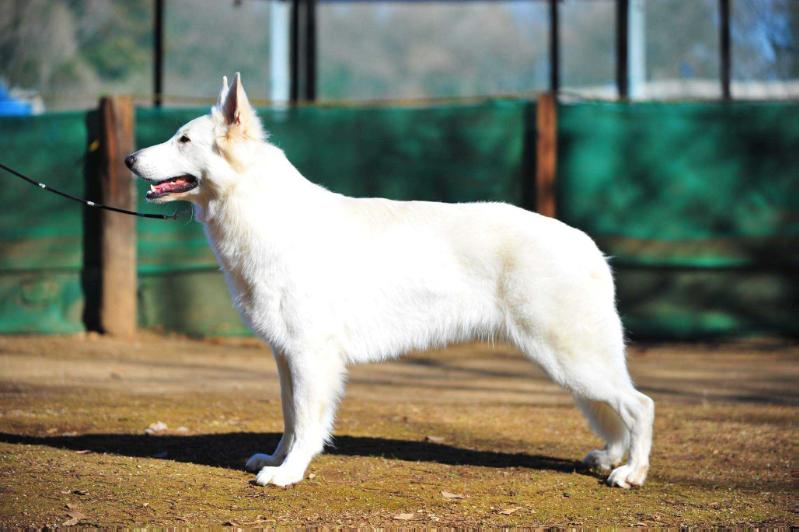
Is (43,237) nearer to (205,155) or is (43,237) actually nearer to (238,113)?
(205,155)

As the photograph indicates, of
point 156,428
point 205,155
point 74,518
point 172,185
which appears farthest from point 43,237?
point 74,518

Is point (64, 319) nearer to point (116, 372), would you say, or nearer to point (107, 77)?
point (116, 372)

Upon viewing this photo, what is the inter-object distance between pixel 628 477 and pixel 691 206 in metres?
6.47

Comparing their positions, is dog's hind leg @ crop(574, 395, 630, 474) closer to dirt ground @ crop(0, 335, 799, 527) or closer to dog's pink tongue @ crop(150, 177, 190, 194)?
dirt ground @ crop(0, 335, 799, 527)

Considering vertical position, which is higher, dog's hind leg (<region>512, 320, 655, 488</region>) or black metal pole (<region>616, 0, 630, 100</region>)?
black metal pole (<region>616, 0, 630, 100</region>)

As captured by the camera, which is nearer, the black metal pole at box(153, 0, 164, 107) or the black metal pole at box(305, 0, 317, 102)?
the black metal pole at box(153, 0, 164, 107)

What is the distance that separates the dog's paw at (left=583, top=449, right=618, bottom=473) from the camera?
220 inches

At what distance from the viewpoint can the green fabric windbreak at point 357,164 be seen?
1117cm

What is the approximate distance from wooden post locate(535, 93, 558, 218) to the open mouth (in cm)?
637

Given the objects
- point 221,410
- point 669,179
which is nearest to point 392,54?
point 669,179

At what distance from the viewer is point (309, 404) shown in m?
5.19

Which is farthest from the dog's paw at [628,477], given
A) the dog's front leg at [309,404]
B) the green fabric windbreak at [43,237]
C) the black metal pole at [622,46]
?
the black metal pole at [622,46]

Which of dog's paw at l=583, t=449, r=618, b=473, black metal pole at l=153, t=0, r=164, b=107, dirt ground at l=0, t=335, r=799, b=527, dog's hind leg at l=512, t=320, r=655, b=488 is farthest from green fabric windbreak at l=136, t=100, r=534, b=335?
dog's hind leg at l=512, t=320, r=655, b=488

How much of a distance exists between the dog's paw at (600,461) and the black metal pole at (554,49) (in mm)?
7769
